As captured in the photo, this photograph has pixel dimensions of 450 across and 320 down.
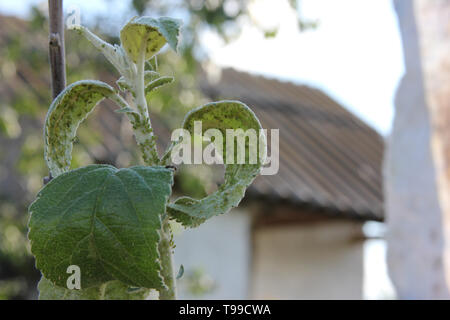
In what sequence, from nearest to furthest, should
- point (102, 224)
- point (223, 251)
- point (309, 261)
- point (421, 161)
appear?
point (102, 224) → point (421, 161) → point (223, 251) → point (309, 261)

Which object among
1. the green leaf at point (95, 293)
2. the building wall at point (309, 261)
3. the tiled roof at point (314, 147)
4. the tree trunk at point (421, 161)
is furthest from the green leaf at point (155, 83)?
the building wall at point (309, 261)

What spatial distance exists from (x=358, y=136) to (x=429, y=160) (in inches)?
194

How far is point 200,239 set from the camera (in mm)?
4465

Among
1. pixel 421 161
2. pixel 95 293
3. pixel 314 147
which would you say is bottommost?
pixel 95 293

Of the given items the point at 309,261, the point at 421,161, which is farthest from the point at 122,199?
the point at 309,261

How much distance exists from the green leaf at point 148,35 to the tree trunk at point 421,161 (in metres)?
1.68

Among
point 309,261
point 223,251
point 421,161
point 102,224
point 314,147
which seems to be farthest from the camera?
point 314,147

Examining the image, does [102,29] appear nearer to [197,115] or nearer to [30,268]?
[30,268]

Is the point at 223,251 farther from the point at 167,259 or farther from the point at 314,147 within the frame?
the point at 167,259

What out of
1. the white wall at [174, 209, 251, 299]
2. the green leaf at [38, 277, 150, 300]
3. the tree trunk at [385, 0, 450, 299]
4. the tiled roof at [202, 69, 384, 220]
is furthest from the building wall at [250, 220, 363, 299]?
the green leaf at [38, 277, 150, 300]

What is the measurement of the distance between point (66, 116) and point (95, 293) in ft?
0.42

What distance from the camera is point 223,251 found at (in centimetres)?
453

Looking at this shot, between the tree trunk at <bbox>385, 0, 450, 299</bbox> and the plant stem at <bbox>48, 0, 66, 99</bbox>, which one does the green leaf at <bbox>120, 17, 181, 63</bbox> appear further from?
the tree trunk at <bbox>385, 0, 450, 299</bbox>
